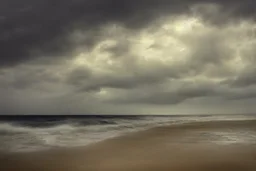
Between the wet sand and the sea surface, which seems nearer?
the wet sand

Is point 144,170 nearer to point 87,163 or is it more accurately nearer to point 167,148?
point 87,163

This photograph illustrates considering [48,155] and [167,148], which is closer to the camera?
[48,155]

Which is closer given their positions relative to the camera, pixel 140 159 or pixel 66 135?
pixel 140 159

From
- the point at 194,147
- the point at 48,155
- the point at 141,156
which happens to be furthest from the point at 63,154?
the point at 194,147

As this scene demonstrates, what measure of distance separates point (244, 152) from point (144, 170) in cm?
605

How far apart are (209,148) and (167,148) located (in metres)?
2.07

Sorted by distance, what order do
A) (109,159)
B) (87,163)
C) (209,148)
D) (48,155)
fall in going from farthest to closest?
(209,148) → (48,155) → (109,159) → (87,163)

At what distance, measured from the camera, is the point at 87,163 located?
503 inches

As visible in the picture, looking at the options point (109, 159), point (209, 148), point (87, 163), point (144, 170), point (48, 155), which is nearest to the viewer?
point (144, 170)

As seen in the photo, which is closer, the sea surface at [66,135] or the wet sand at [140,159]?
the wet sand at [140,159]

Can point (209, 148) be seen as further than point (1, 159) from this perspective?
Yes

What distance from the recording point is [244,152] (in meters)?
15.2

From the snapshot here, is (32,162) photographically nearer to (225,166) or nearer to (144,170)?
(144,170)

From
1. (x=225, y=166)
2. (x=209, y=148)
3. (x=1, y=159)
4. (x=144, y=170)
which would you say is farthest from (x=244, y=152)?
(x=1, y=159)
